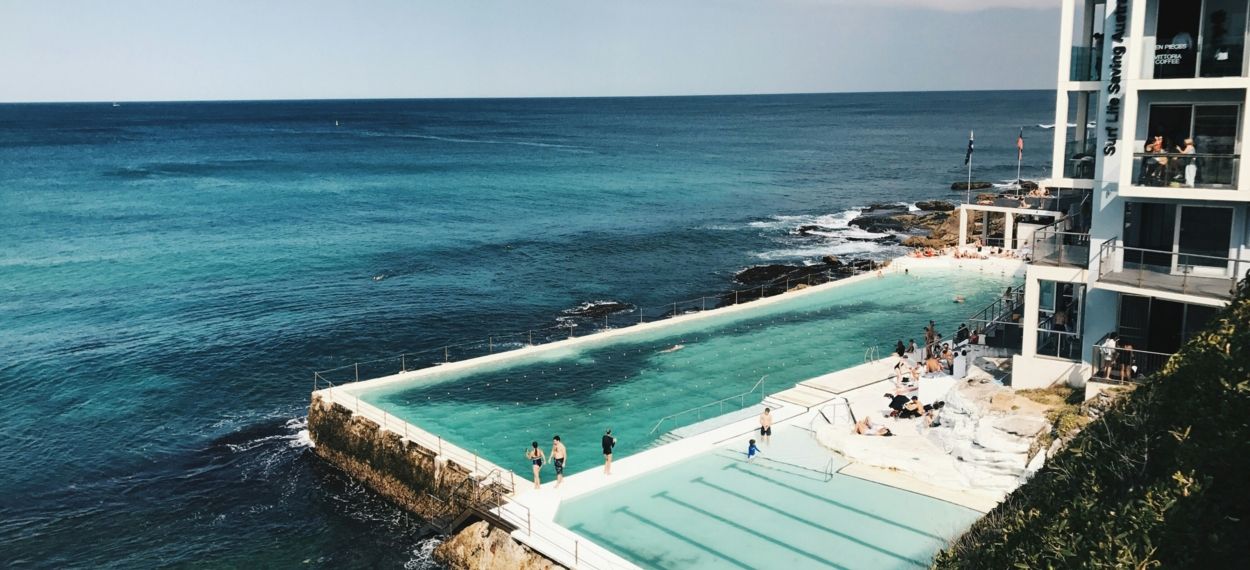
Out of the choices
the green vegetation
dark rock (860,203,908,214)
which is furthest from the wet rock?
dark rock (860,203,908,214)

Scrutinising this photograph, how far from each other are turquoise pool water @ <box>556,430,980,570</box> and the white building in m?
6.61

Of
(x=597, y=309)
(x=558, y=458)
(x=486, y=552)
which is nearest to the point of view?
(x=486, y=552)

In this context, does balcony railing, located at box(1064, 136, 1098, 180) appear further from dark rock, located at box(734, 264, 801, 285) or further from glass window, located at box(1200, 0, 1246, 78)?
dark rock, located at box(734, 264, 801, 285)

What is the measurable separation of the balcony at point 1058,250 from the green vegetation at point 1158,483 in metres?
13.3

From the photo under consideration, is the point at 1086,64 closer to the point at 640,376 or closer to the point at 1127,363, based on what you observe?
the point at 1127,363

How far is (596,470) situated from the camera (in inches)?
1005

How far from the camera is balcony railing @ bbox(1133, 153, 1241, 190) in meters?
21.8

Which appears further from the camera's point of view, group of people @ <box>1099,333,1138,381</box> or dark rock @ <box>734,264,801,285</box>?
dark rock @ <box>734,264,801,285</box>

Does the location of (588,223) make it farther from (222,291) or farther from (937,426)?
(937,426)

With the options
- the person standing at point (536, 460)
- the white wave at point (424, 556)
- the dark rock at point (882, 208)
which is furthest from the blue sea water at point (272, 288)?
the person standing at point (536, 460)

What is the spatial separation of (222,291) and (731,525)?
153 ft

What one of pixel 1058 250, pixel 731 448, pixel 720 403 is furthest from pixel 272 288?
pixel 1058 250

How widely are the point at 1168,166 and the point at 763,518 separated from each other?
511 inches

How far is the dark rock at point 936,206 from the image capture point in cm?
9188
